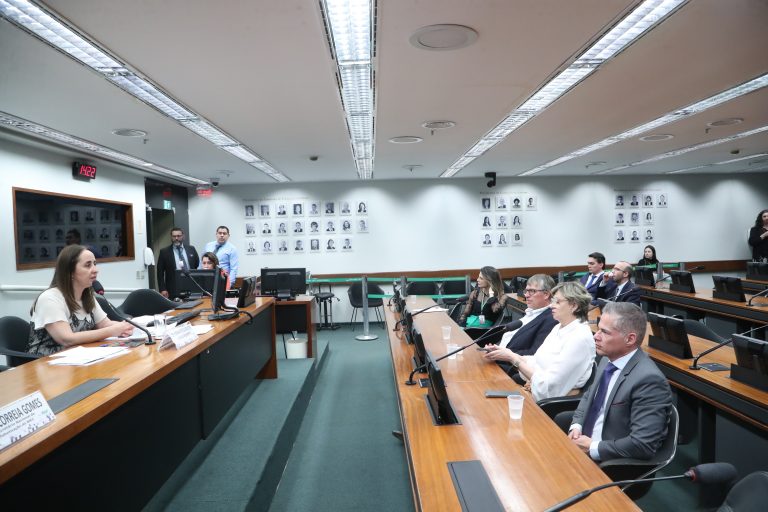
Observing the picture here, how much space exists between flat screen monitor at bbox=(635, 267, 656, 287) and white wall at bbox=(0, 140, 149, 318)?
798cm

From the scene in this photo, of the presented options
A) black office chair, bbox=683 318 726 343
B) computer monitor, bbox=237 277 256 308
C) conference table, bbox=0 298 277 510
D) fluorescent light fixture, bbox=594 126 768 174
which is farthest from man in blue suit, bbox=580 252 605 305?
conference table, bbox=0 298 277 510

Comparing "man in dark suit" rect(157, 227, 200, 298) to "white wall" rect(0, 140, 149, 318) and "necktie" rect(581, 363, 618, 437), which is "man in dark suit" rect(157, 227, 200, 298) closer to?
"white wall" rect(0, 140, 149, 318)

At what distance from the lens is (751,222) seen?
31.0 ft

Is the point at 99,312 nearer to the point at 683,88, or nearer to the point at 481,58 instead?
the point at 481,58

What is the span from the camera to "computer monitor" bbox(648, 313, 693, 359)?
3033 millimetres

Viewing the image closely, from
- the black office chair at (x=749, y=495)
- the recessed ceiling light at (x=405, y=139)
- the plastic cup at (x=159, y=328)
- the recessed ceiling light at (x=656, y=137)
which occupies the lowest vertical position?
the black office chair at (x=749, y=495)

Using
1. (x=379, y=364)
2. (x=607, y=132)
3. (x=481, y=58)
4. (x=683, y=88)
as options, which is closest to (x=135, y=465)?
(x=481, y=58)

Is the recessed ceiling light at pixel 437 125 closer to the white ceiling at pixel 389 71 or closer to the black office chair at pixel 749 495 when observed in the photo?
the white ceiling at pixel 389 71

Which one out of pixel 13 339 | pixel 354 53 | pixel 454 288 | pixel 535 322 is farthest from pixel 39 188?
pixel 454 288

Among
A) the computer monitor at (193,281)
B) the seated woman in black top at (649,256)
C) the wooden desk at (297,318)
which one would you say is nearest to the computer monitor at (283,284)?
the wooden desk at (297,318)

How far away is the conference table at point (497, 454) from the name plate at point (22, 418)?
1319 mm

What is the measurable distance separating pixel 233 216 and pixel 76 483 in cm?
769

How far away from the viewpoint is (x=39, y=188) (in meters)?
5.22

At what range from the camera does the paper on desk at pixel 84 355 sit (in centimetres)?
236
